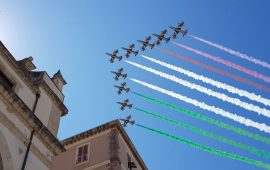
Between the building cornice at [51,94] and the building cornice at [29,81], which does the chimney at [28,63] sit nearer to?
the building cornice at [29,81]

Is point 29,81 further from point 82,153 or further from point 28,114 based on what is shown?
point 82,153

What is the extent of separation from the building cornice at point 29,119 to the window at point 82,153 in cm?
1008

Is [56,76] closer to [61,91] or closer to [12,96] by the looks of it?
[61,91]

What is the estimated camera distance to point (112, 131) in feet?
113

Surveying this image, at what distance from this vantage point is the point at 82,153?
3378 centimetres

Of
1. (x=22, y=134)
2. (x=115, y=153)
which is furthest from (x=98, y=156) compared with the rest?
(x=22, y=134)

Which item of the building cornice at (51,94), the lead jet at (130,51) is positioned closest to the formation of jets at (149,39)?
the lead jet at (130,51)

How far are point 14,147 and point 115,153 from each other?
534 inches

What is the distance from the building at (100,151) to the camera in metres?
32.0

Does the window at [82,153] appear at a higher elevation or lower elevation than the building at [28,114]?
higher

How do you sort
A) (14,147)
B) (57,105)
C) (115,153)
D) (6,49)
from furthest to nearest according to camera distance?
(115,153), (57,105), (6,49), (14,147)

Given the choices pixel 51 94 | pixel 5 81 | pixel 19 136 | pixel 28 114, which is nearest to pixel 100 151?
pixel 51 94

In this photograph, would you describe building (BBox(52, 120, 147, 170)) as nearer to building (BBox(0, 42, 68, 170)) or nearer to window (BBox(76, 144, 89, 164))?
window (BBox(76, 144, 89, 164))

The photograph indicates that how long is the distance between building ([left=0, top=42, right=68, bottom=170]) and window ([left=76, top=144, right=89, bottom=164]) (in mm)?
9064
